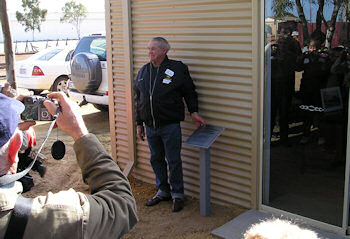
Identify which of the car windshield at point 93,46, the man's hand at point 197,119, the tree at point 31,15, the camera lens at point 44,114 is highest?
the tree at point 31,15

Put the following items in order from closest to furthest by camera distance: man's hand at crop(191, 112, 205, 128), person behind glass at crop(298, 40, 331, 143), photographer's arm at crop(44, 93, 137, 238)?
photographer's arm at crop(44, 93, 137, 238), person behind glass at crop(298, 40, 331, 143), man's hand at crop(191, 112, 205, 128)

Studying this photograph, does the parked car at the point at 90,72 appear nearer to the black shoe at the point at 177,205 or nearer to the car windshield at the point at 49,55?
the car windshield at the point at 49,55

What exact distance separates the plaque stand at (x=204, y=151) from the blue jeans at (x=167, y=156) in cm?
24

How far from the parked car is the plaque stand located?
14.9 feet

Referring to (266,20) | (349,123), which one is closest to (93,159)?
(349,123)

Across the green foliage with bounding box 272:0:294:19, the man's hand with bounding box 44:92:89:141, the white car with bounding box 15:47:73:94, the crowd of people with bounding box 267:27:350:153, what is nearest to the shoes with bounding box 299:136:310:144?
the crowd of people with bounding box 267:27:350:153

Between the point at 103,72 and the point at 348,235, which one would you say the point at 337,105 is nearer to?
the point at 348,235

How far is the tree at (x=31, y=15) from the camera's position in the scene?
5250 cm

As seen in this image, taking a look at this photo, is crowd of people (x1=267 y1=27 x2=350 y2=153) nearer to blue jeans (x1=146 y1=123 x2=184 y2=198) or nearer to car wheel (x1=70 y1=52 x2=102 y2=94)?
blue jeans (x1=146 y1=123 x2=184 y2=198)

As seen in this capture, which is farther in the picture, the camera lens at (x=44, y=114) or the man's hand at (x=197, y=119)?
the man's hand at (x=197, y=119)

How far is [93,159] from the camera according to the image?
1905mm

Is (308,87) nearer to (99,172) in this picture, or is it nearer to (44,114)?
(44,114)

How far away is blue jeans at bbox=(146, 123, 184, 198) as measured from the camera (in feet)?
16.5

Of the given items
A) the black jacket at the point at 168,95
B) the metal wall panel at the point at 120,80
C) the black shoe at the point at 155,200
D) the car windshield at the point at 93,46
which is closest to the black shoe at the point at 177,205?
the black shoe at the point at 155,200
